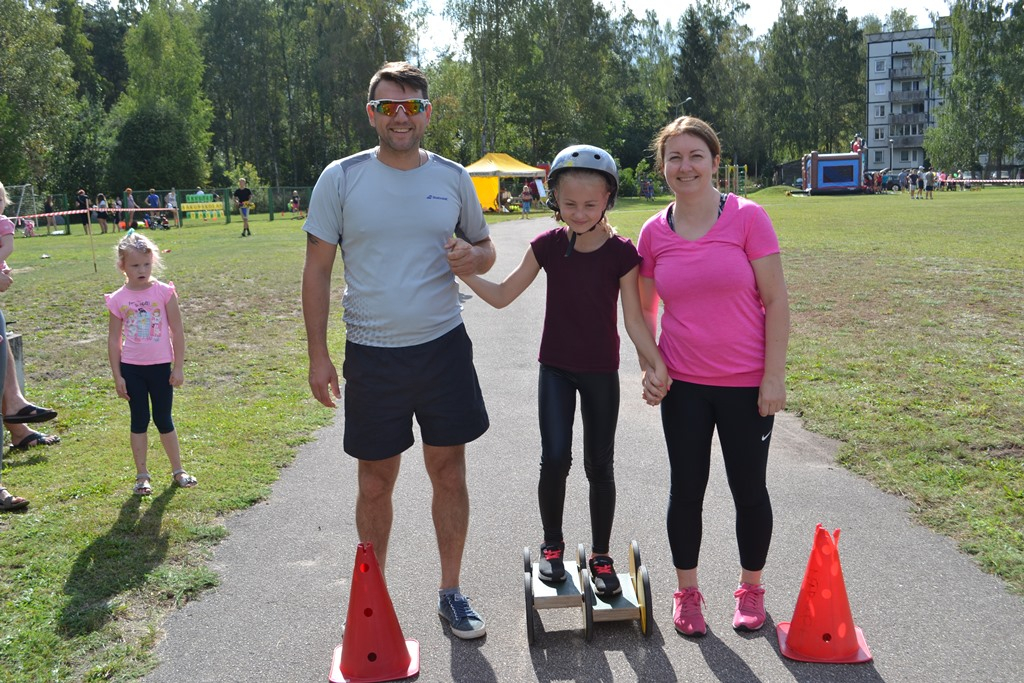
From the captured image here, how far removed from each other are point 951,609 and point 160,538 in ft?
12.3

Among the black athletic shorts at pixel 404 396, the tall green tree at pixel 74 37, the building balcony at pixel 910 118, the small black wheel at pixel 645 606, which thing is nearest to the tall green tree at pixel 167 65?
the tall green tree at pixel 74 37

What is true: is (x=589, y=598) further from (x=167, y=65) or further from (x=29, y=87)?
(x=167, y=65)

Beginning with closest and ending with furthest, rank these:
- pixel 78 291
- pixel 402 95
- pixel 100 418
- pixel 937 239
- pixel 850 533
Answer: pixel 402 95 → pixel 850 533 → pixel 100 418 → pixel 78 291 → pixel 937 239

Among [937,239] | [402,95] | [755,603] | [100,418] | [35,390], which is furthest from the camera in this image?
[937,239]

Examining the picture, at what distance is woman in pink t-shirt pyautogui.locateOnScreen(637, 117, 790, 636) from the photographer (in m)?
3.54

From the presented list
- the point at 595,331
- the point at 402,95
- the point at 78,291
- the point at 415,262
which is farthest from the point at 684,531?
the point at 78,291

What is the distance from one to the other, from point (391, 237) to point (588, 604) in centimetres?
162

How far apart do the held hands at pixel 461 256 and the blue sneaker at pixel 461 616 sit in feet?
4.45

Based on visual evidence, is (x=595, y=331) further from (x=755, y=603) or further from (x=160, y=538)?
(x=160, y=538)

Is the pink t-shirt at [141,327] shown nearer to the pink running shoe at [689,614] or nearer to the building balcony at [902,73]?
the pink running shoe at [689,614]

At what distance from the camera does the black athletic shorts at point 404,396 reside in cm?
367

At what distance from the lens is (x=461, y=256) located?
3.57 m

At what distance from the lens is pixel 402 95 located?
11.6 feet

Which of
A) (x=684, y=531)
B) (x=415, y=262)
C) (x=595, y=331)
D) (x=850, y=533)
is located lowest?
(x=850, y=533)
